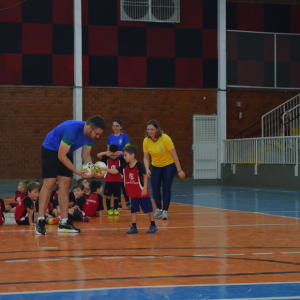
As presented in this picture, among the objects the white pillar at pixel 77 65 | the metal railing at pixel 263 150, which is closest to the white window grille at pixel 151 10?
the white pillar at pixel 77 65

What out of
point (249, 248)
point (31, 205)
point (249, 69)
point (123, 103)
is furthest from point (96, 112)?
point (249, 248)

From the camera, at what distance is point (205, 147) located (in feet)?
78.3

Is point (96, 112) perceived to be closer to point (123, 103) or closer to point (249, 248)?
point (123, 103)

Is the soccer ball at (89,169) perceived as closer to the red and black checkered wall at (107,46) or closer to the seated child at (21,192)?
the seated child at (21,192)

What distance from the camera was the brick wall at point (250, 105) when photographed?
24109mm

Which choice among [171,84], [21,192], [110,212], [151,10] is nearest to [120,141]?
→ [110,212]

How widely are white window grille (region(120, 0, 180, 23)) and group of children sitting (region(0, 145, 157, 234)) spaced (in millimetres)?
13010

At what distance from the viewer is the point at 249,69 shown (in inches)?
945

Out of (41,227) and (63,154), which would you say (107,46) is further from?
(41,227)

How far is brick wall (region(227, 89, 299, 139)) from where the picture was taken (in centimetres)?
2411

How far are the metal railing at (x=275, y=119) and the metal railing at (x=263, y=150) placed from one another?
1898 mm

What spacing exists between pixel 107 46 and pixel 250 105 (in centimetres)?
722

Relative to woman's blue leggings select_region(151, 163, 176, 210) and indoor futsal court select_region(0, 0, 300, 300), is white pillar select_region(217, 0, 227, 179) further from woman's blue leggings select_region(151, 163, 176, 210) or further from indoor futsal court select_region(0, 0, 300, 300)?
woman's blue leggings select_region(151, 163, 176, 210)

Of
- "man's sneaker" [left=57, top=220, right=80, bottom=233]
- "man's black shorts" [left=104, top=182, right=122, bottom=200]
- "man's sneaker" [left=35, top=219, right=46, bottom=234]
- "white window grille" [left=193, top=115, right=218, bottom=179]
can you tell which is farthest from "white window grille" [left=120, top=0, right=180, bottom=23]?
"man's sneaker" [left=35, top=219, right=46, bottom=234]
